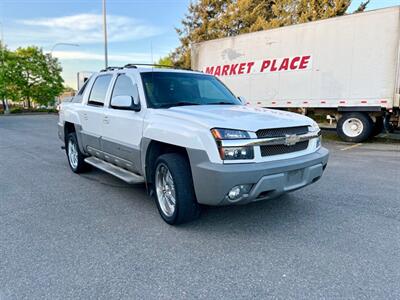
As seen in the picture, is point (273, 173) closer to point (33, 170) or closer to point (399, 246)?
point (399, 246)

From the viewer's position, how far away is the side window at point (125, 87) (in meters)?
4.31

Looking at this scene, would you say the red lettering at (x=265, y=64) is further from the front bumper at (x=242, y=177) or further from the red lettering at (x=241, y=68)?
the front bumper at (x=242, y=177)

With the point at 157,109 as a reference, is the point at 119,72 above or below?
above

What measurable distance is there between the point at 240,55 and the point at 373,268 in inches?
453

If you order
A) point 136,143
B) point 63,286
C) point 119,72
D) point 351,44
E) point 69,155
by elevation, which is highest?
point 351,44

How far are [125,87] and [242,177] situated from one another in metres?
2.46

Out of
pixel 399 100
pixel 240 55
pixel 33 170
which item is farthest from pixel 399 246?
pixel 240 55

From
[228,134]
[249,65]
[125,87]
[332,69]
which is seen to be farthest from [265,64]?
[228,134]

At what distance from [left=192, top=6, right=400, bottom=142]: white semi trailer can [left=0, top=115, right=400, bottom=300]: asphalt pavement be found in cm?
615

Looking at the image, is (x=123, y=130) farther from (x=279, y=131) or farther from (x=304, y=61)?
(x=304, y=61)

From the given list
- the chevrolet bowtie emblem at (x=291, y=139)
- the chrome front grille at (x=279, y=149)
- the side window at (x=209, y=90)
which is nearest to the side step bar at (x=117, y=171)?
the side window at (x=209, y=90)

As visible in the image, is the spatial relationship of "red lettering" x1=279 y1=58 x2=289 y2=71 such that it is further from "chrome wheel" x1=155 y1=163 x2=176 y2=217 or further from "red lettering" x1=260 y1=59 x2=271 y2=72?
"chrome wheel" x1=155 y1=163 x2=176 y2=217

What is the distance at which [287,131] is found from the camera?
3484 millimetres

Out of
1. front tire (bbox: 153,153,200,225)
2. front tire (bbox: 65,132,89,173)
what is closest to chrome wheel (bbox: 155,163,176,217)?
front tire (bbox: 153,153,200,225)
